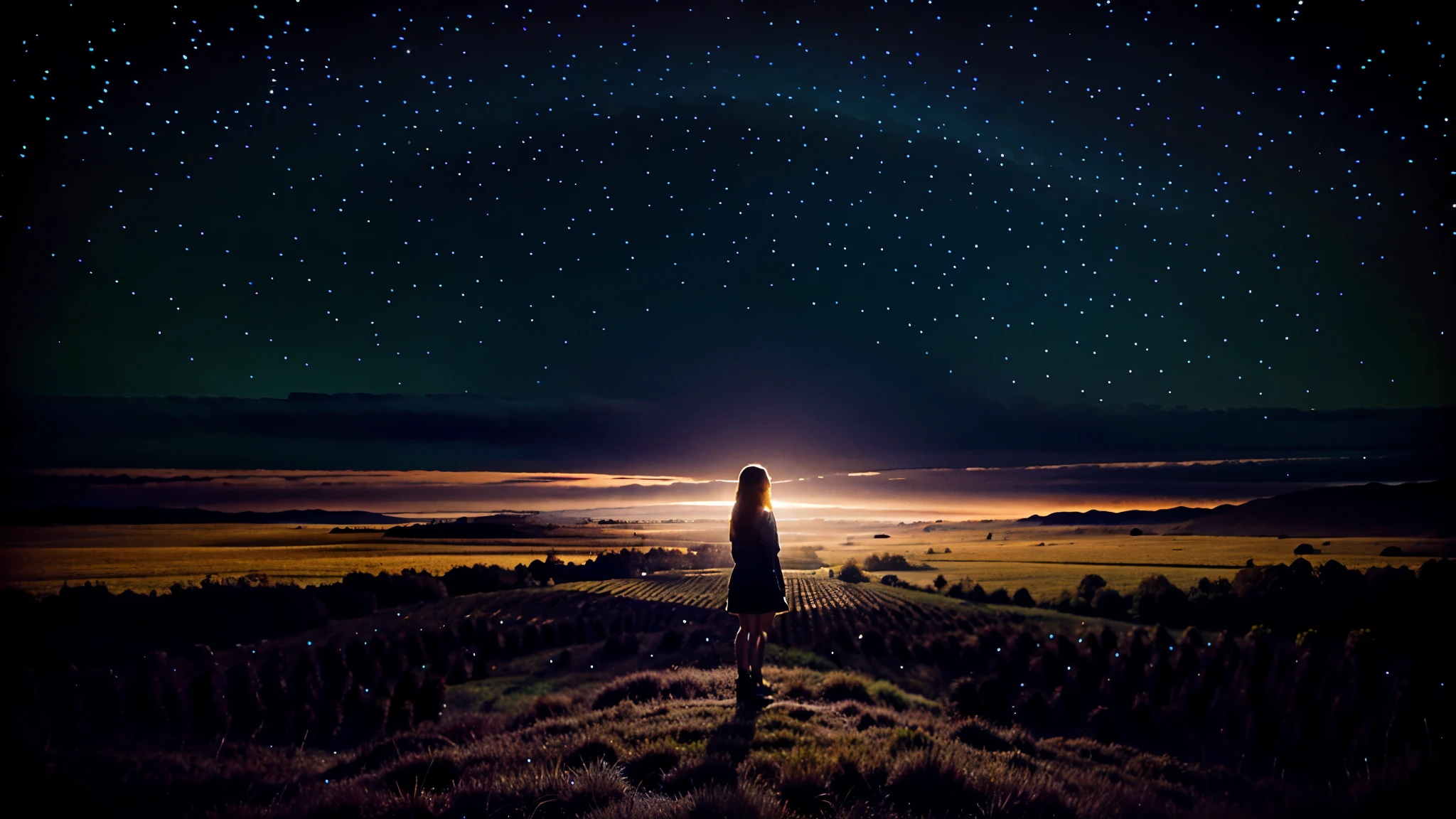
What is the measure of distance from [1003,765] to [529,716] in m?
7.83

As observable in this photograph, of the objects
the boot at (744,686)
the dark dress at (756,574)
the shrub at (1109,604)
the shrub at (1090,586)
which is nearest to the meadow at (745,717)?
the boot at (744,686)

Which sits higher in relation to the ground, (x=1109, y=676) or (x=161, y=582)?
(x=161, y=582)

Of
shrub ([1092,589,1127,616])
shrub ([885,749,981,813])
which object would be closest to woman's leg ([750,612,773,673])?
shrub ([885,749,981,813])

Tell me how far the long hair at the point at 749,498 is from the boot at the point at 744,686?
2.04 m

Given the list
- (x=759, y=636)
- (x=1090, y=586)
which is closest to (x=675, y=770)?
(x=759, y=636)

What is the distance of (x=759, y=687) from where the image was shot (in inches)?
396

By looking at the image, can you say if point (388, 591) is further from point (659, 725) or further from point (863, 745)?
point (863, 745)

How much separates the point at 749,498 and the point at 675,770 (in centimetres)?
379

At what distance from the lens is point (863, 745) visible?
764 centimetres

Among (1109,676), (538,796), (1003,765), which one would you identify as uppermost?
(538,796)

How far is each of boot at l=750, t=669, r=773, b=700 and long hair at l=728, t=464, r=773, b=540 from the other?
214 cm

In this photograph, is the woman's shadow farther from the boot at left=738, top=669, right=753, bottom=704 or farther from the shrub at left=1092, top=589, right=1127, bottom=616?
the shrub at left=1092, top=589, right=1127, bottom=616

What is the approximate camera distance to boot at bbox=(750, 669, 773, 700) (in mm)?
9859

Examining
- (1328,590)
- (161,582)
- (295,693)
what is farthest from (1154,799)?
(161,582)
